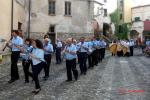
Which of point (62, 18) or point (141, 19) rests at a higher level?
point (141, 19)

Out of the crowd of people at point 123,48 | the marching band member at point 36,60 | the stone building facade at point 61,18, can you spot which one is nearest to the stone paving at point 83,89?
the marching band member at point 36,60

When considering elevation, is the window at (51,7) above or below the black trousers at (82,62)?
above

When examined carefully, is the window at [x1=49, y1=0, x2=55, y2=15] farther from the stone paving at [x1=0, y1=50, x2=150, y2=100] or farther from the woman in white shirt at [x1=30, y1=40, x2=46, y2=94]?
the woman in white shirt at [x1=30, y1=40, x2=46, y2=94]

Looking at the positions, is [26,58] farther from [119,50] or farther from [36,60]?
[119,50]

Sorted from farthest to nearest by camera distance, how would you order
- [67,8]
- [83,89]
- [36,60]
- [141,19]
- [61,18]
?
[141,19], [67,8], [61,18], [83,89], [36,60]

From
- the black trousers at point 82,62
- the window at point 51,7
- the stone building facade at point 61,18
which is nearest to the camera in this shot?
the black trousers at point 82,62

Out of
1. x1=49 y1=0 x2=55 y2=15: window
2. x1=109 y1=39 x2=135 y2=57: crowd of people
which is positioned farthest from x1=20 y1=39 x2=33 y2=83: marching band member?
x1=49 y1=0 x2=55 y2=15: window

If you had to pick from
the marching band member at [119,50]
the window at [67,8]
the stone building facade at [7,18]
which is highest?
the window at [67,8]

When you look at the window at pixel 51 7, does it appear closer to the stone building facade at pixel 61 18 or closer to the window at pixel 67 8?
the stone building facade at pixel 61 18

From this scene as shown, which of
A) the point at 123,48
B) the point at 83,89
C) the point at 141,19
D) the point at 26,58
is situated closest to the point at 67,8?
the point at 123,48

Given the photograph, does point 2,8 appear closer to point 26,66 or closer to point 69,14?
point 26,66

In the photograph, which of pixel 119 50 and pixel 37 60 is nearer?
pixel 37 60

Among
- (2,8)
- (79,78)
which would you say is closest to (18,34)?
(79,78)

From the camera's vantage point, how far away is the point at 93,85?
50.9 ft
